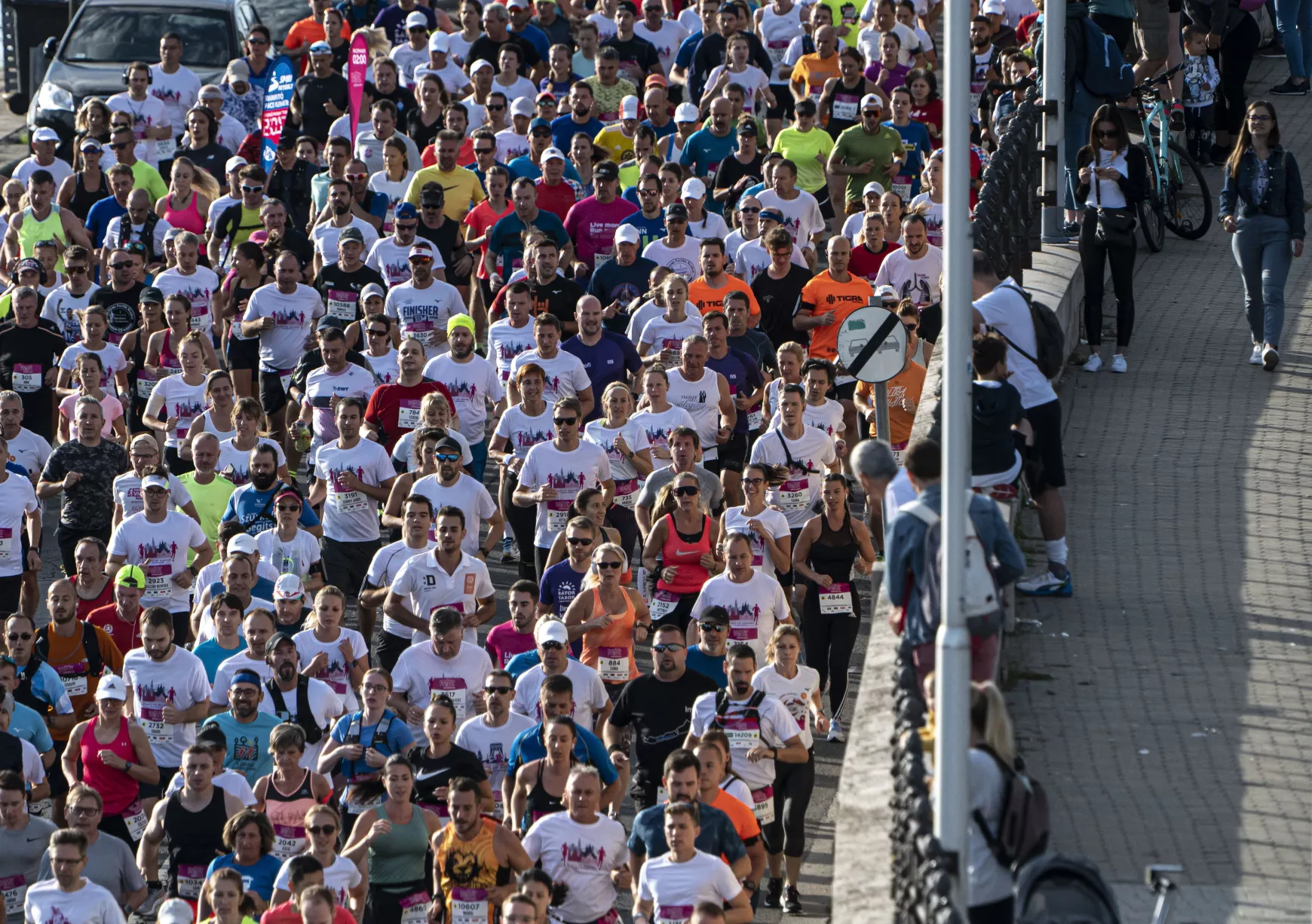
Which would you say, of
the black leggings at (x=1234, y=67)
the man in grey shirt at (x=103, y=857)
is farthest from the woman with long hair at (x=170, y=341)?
the black leggings at (x=1234, y=67)

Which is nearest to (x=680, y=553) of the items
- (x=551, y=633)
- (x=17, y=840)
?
(x=551, y=633)

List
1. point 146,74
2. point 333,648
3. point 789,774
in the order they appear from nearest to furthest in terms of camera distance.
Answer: point 789,774, point 333,648, point 146,74

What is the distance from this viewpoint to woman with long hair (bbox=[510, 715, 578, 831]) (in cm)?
1252

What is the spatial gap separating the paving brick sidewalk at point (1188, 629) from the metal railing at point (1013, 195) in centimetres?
110

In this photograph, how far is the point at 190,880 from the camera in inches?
509

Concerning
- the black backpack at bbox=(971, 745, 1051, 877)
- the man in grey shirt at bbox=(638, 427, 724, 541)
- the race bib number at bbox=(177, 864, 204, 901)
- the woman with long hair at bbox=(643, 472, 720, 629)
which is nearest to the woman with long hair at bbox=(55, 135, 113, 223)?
the man in grey shirt at bbox=(638, 427, 724, 541)

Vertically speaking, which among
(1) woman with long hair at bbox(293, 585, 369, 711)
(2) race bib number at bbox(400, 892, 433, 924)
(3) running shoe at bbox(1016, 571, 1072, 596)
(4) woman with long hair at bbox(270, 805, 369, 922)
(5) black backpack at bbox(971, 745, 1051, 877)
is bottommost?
(2) race bib number at bbox(400, 892, 433, 924)

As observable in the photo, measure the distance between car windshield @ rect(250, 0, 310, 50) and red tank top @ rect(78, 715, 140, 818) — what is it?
14158mm

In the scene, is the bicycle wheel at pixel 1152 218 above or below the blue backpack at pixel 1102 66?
below

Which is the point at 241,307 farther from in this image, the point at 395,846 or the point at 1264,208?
the point at 1264,208

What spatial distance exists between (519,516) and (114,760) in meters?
3.61

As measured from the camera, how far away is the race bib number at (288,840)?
12820 millimetres

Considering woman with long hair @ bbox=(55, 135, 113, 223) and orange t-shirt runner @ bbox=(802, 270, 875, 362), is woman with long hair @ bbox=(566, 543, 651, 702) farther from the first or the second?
woman with long hair @ bbox=(55, 135, 113, 223)

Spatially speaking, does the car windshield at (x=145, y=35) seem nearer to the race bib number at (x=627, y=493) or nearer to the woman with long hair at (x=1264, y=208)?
the race bib number at (x=627, y=493)
